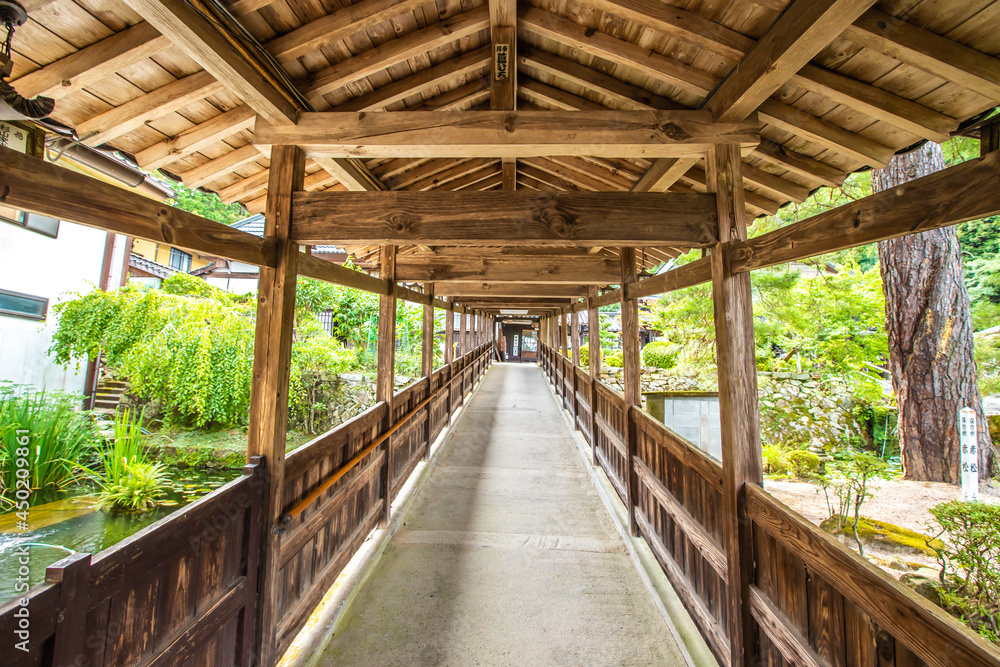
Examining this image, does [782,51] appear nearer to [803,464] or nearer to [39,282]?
[803,464]

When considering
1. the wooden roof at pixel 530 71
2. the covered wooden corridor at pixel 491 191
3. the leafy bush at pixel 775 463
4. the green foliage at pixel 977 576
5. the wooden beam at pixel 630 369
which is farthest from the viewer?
the leafy bush at pixel 775 463

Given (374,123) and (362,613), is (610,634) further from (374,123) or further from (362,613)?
(374,123)

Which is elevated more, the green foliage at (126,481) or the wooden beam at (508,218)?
the wooden beam at (508,218)

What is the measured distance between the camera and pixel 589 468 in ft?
18.1

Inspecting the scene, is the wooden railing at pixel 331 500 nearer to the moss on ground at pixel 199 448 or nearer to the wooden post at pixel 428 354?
the wooden post at pixel 428 354

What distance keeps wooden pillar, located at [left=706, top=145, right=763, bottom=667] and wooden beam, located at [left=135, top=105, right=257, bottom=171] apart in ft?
9.05

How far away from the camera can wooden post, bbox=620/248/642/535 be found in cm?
379

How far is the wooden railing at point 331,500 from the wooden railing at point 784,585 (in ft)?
7.83

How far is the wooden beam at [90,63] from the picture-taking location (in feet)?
5.17

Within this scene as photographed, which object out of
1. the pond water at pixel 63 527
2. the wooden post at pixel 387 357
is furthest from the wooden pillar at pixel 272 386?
the pond water at pixel 63 527

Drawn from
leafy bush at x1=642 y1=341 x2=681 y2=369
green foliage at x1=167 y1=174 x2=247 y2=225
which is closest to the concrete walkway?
leafy bush at x1=642 y1=341 x2=681 y2=369

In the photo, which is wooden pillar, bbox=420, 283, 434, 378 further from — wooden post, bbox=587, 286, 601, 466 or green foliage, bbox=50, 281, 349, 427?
green foliage, bbox=50, 281, 349, 427

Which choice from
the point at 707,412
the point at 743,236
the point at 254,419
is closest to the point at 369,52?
the point at 254,419

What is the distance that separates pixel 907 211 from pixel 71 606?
273 centimetres
